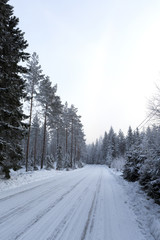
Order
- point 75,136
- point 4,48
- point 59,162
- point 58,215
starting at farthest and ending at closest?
point 75,136 < point 59,162 < point 4,48 < point 58,215

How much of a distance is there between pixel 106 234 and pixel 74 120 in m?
30.5

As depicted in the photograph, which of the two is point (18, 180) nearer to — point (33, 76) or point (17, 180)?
point (17, 180)

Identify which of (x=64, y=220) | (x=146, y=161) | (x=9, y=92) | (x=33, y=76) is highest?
(x=33, y=76)

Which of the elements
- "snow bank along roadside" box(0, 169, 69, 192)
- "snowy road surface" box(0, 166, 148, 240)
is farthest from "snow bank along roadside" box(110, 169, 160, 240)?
Answer: "snow bank along roadside" box(0, 169, 69, 192)

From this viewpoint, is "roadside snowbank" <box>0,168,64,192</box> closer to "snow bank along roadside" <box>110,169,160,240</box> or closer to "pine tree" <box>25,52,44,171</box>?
"snow bank along roadside" <box>110,169,160,240</box>

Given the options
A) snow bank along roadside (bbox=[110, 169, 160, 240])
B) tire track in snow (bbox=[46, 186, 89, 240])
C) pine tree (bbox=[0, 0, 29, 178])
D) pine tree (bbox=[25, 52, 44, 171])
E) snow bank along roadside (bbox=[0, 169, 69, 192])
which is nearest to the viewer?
tire track in snow (bbox=[46, 186, 89, 240])

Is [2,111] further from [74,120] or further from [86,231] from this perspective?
[74,120]

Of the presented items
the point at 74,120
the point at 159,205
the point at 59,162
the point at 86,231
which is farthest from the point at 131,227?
the point at 74,120

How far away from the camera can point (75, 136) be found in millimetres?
39781

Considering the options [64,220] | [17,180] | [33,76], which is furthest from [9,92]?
[33,76]

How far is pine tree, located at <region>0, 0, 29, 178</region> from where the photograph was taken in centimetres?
830

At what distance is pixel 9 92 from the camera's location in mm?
8391

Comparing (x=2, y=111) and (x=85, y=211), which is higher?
(x=2, y=111)

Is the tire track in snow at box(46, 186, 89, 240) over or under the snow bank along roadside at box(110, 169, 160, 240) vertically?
over
